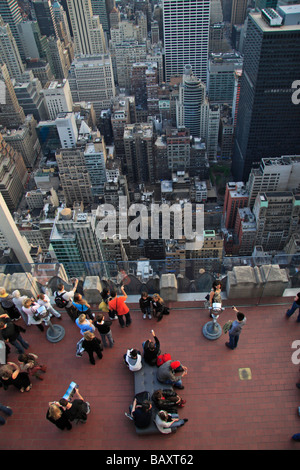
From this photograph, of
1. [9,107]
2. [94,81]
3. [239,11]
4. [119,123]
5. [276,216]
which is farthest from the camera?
[239,11]

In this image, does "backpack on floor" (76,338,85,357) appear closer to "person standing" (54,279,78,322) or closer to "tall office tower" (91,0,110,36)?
"person standing" (54,279,78,322)

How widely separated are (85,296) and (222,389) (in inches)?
172

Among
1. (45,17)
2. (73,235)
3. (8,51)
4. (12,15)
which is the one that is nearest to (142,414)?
(73,235)

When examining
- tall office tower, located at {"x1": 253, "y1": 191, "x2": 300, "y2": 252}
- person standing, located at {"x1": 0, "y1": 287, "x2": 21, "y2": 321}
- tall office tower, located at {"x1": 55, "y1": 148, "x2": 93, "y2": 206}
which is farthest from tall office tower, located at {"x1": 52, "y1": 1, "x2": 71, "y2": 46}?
person standing, located at {"x1": 0, "y1": 287, "x2": 21, "y2": 321}

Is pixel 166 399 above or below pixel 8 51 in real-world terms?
above

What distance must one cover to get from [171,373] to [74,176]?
43.5 m

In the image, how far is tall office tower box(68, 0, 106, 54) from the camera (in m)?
73.1

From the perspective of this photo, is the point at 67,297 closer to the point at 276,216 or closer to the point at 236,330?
the point at 236,330

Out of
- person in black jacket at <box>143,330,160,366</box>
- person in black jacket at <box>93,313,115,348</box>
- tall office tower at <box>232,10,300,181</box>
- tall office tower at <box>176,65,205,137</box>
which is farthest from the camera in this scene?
tall office tower at <box>176,65,205,137</box>

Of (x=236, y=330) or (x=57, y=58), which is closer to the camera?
(x=236, y=330)

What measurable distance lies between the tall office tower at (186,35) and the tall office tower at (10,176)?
38098mm

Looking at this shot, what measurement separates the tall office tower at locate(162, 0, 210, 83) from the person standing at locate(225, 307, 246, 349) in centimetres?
7365

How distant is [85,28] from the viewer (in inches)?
3007

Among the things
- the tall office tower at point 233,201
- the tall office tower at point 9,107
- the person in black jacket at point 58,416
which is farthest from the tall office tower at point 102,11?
the person in black jacket at point 58,416
